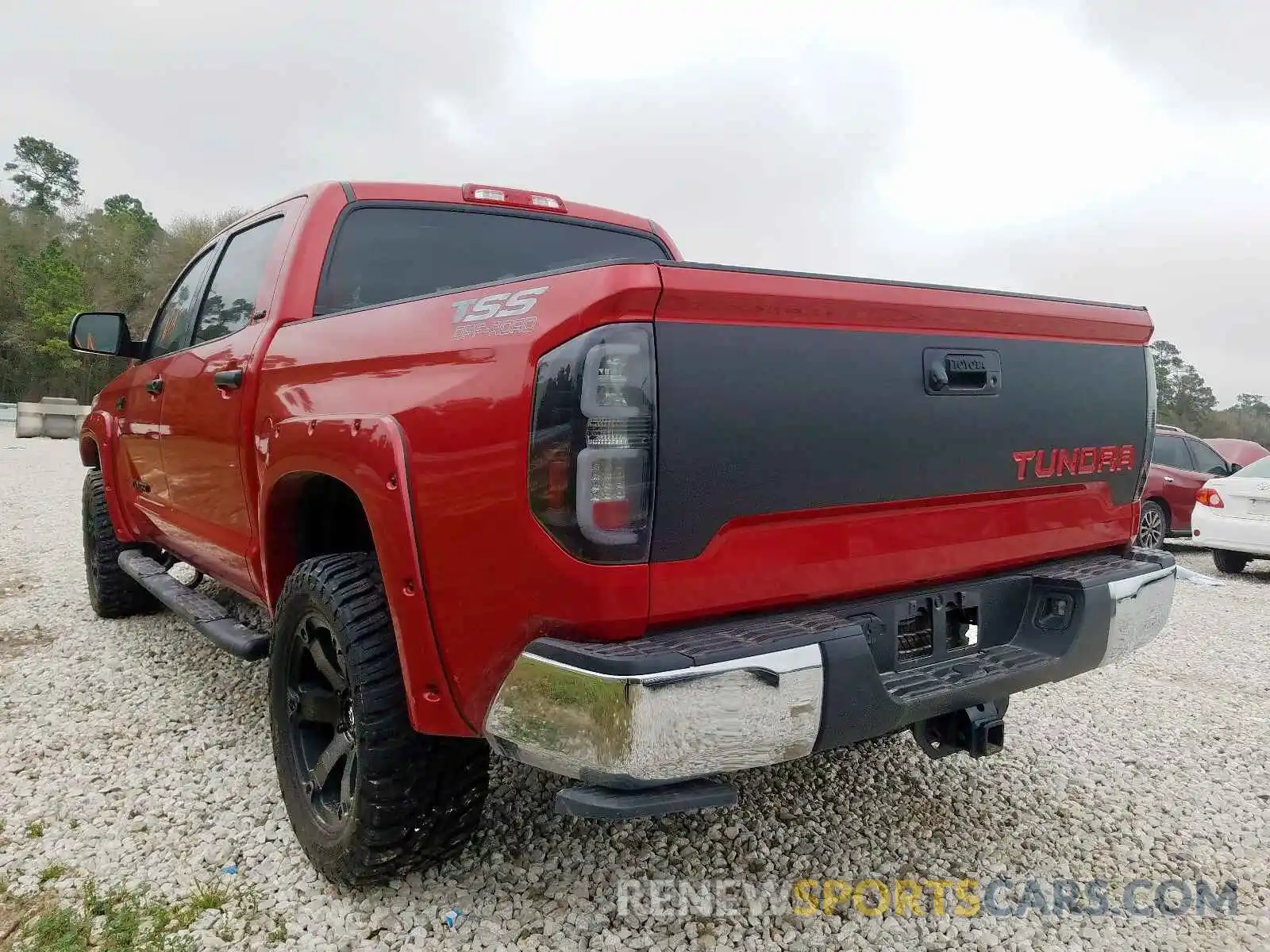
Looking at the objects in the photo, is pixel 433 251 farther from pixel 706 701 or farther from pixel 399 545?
pixel 706 701

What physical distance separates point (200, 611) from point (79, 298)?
46.6 metres

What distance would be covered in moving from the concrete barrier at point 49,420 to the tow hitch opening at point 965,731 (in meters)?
27.2

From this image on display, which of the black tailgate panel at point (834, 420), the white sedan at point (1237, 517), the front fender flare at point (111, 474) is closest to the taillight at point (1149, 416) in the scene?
the black tailgate panel at point (834, 420)

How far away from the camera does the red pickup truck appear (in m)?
1.67

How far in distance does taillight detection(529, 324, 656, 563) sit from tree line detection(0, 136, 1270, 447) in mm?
40679

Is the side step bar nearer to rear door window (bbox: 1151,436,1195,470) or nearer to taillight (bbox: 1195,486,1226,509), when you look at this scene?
taillight (bbox: 1195,486,1226,509)

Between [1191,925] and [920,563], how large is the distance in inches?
50.9

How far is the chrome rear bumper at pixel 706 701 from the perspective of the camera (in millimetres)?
1591

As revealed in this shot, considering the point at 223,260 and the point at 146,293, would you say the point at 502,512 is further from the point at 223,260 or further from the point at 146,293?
the point at 146,293

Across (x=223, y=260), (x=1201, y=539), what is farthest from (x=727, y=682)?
(x=1201, y=539)

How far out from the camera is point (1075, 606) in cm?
227

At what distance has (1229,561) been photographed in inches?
348

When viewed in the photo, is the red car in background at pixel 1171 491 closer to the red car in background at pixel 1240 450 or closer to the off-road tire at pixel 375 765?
the red car in background at pixel 1240 450

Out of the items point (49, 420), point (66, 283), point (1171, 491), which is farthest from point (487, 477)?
point (66, 283)
